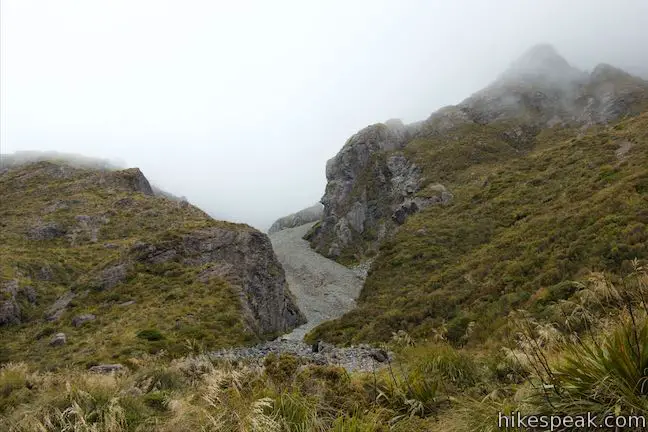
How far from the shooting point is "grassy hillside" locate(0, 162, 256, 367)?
94.1ft

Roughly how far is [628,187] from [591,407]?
97.6 feet

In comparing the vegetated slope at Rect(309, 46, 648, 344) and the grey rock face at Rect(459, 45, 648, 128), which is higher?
the grey rock face at Rect(459, 45, 648, 128)

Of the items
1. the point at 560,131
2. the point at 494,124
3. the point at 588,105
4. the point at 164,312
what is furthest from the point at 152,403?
the point at 588,105

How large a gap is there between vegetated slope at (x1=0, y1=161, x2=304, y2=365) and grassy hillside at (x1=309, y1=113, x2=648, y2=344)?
34.4 ft

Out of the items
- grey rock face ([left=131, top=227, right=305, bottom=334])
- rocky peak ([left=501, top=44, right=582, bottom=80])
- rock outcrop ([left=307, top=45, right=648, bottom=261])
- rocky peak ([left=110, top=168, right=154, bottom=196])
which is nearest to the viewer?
grey rock face ([left=131, top=227, right=305, bottom=334])

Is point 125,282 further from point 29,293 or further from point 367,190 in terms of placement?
point 367,190

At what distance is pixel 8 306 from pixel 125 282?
9634mm

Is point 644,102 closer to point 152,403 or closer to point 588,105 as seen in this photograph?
point 588,105

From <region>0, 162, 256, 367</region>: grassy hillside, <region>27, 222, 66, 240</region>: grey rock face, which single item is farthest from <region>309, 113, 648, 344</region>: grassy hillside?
<region>27, 222, 66, 240</region>: grey rock face

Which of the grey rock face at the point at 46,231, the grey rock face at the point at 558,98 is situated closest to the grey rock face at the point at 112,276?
the grey rock face at the point at 46,231

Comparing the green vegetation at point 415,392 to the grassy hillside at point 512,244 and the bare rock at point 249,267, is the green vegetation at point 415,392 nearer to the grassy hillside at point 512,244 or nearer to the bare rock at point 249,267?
the grassy hillside at point 512,244

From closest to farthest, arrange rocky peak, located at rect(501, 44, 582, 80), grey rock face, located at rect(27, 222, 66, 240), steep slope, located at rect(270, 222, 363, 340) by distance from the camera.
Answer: grey rock face, located at rect(27, 222, 66, 240), steep slope, located at rect(270, 222, 363, 340), rocky peak, located at rect(501, 44, 582, 80)

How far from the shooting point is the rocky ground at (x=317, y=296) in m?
26.8

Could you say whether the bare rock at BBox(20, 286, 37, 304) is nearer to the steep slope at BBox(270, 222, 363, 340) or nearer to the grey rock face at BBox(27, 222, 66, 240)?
the grey rock face at BBox(27, 222, 66, 240)
